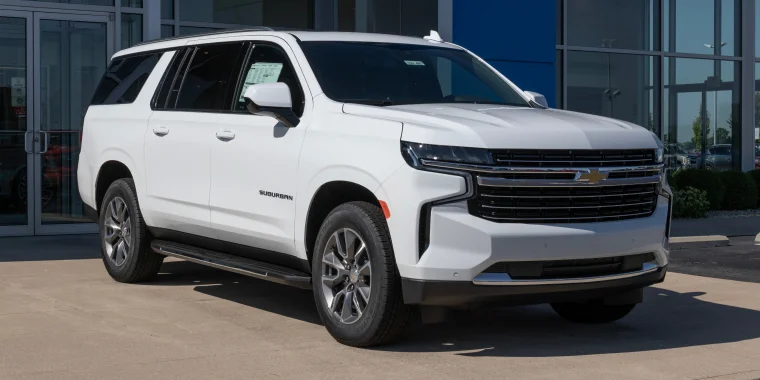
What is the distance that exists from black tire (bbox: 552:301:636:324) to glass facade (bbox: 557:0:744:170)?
11.0 m

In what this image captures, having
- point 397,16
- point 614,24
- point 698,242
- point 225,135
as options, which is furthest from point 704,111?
point 225,135

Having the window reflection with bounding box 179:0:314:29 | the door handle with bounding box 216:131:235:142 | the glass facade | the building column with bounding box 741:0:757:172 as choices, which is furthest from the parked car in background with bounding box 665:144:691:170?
the door handle with bounding box 216:131:235:142

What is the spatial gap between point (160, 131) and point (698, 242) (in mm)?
7655

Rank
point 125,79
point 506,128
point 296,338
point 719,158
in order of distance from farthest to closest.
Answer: point 719,158 < point 125,79 < point 296,338 < point 506,128

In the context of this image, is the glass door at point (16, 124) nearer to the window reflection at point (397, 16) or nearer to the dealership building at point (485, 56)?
the dealership building at point (485, 56)

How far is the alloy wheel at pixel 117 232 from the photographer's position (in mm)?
9125

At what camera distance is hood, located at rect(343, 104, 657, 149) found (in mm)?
6191

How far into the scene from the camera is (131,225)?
9000mm

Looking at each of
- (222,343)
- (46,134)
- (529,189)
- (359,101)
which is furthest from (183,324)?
(46,134)

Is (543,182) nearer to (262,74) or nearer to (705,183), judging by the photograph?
(262,74)

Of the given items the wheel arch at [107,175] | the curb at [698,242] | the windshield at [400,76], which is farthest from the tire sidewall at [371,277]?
the curb at [698,242]

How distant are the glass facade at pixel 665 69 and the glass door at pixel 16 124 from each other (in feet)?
29.1

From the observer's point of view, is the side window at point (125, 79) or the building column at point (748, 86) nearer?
the side window at point (125, 79)

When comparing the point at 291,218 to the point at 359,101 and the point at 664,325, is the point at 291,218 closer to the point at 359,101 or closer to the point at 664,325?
the point at 359,101
